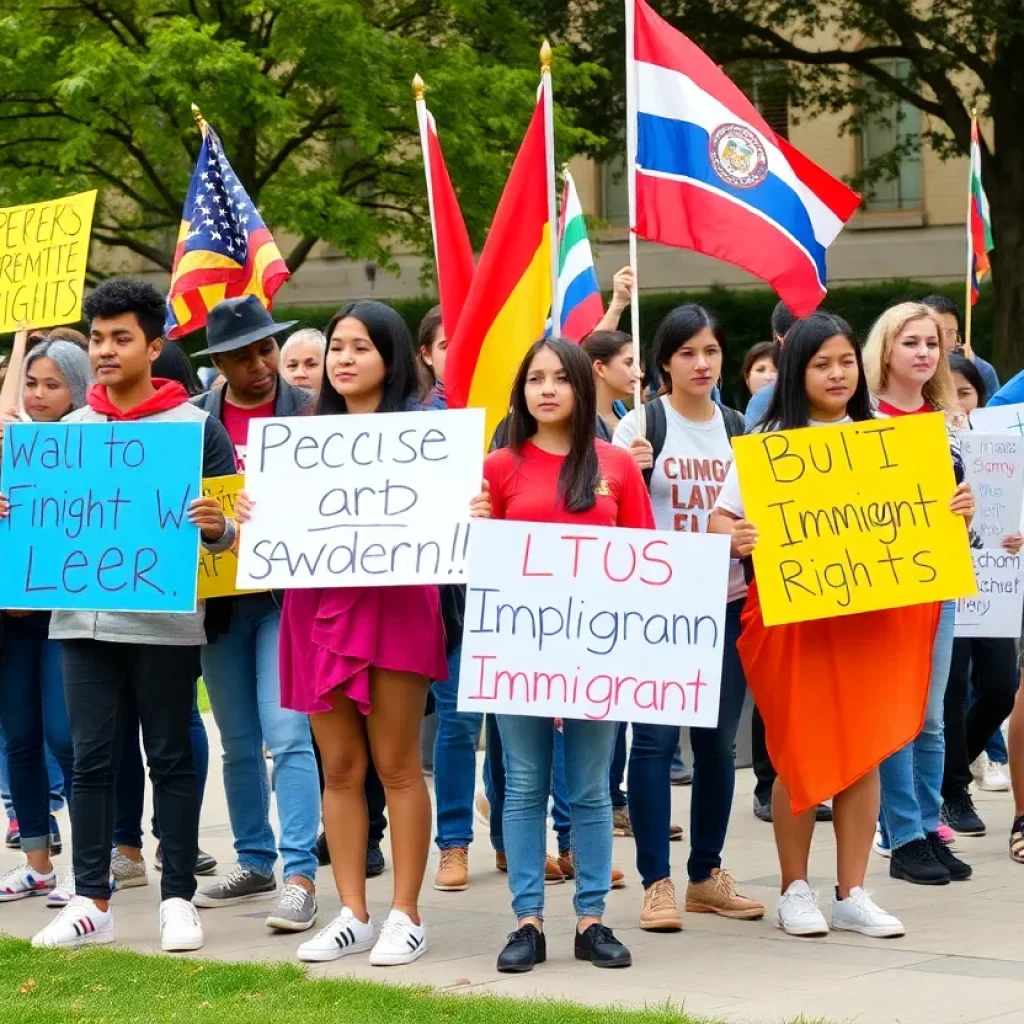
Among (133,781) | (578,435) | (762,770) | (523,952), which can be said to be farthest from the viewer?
(762,770)

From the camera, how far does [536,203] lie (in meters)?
6.81

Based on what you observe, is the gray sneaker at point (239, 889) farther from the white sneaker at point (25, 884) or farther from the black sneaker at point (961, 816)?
the black sneaker at point (961, 816)

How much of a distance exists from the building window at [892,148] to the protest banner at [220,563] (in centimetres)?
2257

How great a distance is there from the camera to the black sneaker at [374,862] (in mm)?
7527

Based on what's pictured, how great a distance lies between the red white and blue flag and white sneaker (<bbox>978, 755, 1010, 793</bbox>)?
10.2 feet

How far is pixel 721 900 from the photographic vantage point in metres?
6.49

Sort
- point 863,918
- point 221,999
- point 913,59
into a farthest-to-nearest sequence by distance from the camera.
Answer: point 913,59, point 863,918, point 221,999

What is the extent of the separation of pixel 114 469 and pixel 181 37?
55.4ft

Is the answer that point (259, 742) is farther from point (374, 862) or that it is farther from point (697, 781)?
point (697, 781)

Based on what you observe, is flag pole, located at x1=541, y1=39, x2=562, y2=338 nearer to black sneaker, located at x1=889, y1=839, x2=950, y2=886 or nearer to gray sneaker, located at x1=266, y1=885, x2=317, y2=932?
gray sneaker, located at x1=266, y1=885, x2=317, y2=932

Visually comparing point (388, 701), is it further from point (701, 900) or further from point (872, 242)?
point (872, 242)

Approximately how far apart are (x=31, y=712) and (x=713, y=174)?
124 inches

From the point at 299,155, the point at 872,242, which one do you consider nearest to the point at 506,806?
the point at 299,155

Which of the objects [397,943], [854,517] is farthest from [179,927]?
[854,517]
